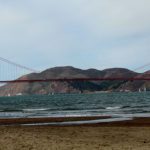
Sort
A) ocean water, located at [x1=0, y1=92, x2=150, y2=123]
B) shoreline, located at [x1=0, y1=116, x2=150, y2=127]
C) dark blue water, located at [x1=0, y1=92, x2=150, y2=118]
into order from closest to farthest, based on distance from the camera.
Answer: shoreline, located at [x1=0, y1=116, x2=150, y2=127], ocean water, located at [x1=0, y1=92, x2=150, y2=123], dark blue water, located at [x1=0, y1=92, x2=150, y2=118]

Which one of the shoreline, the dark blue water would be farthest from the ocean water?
the shoreline

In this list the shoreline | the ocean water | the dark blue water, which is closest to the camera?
the shoreline

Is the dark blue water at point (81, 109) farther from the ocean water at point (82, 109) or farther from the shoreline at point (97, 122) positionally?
the shoreline at point (97, 122)

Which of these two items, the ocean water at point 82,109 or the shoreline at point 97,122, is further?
the ocean water at point 82,109

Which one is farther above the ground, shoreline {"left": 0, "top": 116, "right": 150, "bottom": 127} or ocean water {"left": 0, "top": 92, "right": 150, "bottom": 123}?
ocean water {"left": 0, "top": 92, "right": 150, "bottom": 123}

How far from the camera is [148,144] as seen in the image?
1644 cm

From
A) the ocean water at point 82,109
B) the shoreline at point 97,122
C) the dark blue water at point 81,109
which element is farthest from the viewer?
the dark blue water at point 81,109

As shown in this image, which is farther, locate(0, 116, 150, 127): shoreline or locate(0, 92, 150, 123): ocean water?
locate(0, 92, 150, 123): ocean water

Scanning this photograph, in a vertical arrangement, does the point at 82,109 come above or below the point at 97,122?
above

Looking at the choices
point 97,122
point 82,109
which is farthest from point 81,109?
point 97,122

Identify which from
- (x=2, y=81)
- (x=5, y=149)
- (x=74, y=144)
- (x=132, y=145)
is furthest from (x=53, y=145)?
(x=2, y=81)

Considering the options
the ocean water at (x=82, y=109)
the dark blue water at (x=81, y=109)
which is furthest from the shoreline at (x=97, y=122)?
the dark blue water at (x=81, y=109)

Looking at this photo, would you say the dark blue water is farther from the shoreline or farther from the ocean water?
the shoreline

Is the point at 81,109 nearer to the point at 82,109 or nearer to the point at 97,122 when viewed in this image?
the point at 82,109
